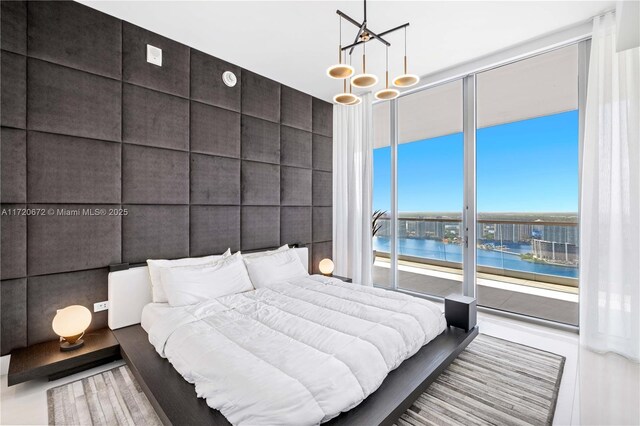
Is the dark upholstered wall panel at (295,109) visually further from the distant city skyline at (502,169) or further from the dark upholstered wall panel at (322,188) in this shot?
the distant city skyline at (502,169)

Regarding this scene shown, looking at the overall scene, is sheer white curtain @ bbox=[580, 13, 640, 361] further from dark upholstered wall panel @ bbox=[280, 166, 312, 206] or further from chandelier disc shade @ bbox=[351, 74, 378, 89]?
dark upholstered wall panel @ bbox=[280, 166, 312, 206]

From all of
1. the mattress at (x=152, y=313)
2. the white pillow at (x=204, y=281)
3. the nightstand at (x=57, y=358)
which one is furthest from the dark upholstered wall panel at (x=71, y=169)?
the nightstand at (x=57, y=358)

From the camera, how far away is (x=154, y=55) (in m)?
2.98

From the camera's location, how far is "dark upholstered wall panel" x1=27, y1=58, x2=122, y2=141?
92.7 inches

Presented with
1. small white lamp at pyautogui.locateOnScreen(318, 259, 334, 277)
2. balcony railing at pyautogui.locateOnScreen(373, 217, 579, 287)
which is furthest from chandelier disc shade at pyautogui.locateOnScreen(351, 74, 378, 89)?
small white lamp at pyautogui.locateOnScreen(318, 259, 334, 277)

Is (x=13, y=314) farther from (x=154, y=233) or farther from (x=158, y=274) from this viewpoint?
(x=154, y=233)

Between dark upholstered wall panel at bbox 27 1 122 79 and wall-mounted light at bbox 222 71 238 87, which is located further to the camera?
wall-mounted light at bbox 222 71 238 87

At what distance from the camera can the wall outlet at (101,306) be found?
266 cm

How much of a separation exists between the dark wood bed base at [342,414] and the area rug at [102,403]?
0.15 meters

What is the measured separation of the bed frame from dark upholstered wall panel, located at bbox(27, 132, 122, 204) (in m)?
0.72

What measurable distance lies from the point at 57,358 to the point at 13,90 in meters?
2.08

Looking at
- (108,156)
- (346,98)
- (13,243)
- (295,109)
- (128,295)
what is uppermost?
(295,109)

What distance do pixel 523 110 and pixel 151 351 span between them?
457cm

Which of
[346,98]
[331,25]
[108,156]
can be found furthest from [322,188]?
[108,156]
